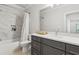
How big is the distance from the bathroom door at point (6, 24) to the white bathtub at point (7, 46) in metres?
0.08

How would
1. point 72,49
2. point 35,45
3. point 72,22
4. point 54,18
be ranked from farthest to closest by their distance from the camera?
point 35,45 → point 54,18 → point 72,22 → point 72,49

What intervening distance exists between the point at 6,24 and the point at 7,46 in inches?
17.9

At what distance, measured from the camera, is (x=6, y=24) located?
144 cm

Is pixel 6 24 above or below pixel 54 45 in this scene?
above

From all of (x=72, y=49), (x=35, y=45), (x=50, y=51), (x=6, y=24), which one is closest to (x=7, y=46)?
(x=6, y=24)

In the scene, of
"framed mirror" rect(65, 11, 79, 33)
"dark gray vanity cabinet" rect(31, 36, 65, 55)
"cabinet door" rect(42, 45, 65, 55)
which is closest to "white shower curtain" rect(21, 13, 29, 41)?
"dark gray vanity cabinet" rect(31, 36, 65, 55)

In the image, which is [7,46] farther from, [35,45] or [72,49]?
[72,49]

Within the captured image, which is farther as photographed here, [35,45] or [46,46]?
[35,45]

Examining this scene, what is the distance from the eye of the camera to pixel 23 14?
4.81 feet

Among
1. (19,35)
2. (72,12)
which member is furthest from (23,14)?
(72,12)

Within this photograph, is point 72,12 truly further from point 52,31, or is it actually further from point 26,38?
point 26,38
